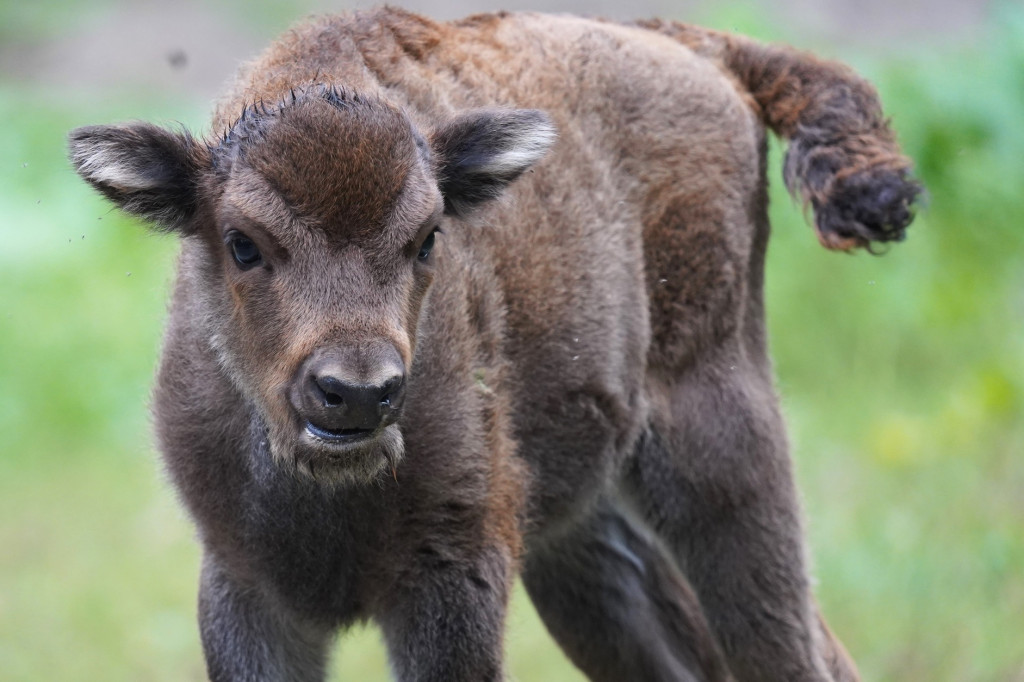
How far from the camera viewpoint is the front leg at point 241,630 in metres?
5.59

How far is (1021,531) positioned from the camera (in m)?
9.45

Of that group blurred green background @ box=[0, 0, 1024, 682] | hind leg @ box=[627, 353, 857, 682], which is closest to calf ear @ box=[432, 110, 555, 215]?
hind leg @ box=[627, 353, 857, 682]

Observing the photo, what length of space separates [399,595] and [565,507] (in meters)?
1.28

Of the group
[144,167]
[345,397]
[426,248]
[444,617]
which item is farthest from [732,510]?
[144,167]

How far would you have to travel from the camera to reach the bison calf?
487cm

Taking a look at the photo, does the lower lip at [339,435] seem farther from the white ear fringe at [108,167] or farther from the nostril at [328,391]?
the white ear fringe at [108,167]

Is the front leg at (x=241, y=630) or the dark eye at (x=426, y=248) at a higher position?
the dark eye at (x=426, y=248)

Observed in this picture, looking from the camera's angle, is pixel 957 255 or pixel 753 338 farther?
pixel 957 255

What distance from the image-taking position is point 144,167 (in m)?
5.12

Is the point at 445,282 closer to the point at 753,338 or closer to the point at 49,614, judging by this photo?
the point at 753,338

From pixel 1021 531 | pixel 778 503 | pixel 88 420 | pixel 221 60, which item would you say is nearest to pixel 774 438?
pixel 778 503

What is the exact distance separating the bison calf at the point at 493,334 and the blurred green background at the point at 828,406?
2.03 meters

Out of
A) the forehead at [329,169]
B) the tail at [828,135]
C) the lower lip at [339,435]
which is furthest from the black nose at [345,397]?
the tail at [828,135]

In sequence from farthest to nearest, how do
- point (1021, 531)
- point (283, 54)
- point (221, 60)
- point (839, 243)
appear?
1. point (221, 60)
2. point (1021, 531)
3. point (839, 243)
4. point (283, 54)
